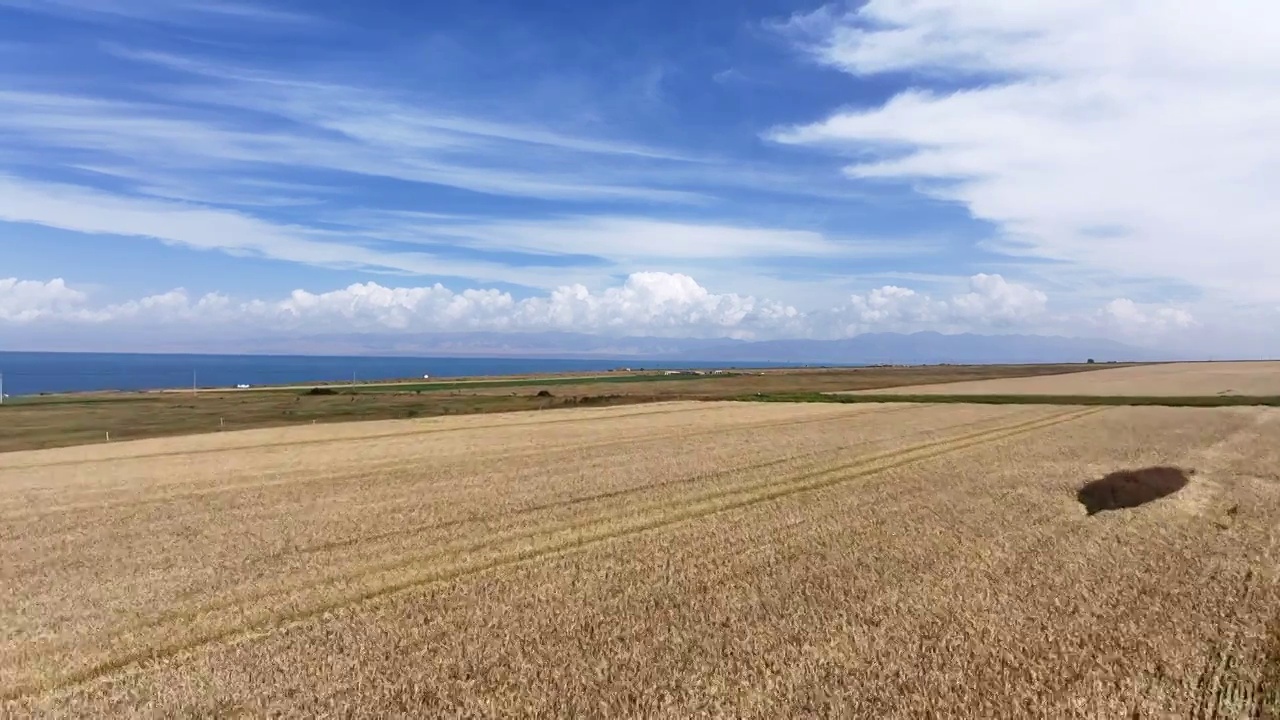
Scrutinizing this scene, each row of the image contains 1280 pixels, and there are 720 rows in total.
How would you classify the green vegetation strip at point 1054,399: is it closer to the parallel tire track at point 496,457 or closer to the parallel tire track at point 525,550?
the parallel tire track at point 496,457

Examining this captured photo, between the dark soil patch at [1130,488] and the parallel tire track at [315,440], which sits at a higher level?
the parallel tire track at [315,440]

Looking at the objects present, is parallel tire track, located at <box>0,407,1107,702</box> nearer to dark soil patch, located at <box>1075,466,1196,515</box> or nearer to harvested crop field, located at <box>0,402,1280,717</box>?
harvested crop field, located at <box>0,402,1280,717</box>

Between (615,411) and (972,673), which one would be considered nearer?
(972,673)

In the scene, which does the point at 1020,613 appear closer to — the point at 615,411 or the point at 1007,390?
the point at 615,411

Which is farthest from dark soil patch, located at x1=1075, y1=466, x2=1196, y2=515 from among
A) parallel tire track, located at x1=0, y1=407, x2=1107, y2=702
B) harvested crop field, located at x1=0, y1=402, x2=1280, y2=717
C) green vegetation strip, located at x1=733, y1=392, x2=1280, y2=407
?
green vegetation strip, located at x1=733, y1=392, x2=1280, y2=407

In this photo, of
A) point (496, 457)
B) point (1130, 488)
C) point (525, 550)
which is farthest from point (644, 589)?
point (496, 457)

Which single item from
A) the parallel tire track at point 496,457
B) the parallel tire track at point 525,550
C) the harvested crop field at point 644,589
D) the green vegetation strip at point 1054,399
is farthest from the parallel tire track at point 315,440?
the parallel tire track at point 525,550

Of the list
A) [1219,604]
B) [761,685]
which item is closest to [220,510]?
[761,685]
